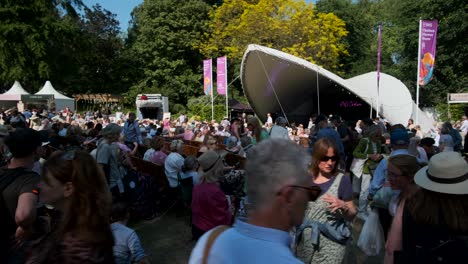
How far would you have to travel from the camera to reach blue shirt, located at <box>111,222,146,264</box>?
2.52 m

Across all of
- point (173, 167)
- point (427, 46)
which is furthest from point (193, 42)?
point (173, 167)

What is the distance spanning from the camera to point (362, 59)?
48.8 meters

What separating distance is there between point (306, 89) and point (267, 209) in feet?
95.9

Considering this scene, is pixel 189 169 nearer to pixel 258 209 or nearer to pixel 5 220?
pixel 5 220

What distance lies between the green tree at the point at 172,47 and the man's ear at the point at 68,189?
40523mm

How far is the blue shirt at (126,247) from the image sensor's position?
2.52 m

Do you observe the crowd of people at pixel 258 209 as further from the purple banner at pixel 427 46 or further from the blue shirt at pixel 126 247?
the purple banner at pixel 427 46

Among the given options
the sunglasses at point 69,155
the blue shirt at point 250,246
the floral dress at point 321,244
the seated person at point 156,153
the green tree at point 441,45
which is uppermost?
the green tree at point 441,45

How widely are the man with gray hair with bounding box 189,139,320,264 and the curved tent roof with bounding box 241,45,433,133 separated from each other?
2167cm

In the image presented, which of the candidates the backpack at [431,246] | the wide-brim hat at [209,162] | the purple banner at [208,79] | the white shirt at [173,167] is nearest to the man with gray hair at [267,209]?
the backpack at [431,246]

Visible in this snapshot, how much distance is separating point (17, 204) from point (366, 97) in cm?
2328

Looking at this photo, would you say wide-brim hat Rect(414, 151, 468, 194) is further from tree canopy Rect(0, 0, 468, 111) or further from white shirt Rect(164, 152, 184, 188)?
tree canopy Rect(0, 0, 468, 111)

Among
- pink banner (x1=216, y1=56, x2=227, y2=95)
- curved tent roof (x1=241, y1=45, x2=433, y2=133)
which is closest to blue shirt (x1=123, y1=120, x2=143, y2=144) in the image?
curved tent roof (x1=241, y1=45, x2=433, y2=133)

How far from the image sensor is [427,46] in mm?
19344
